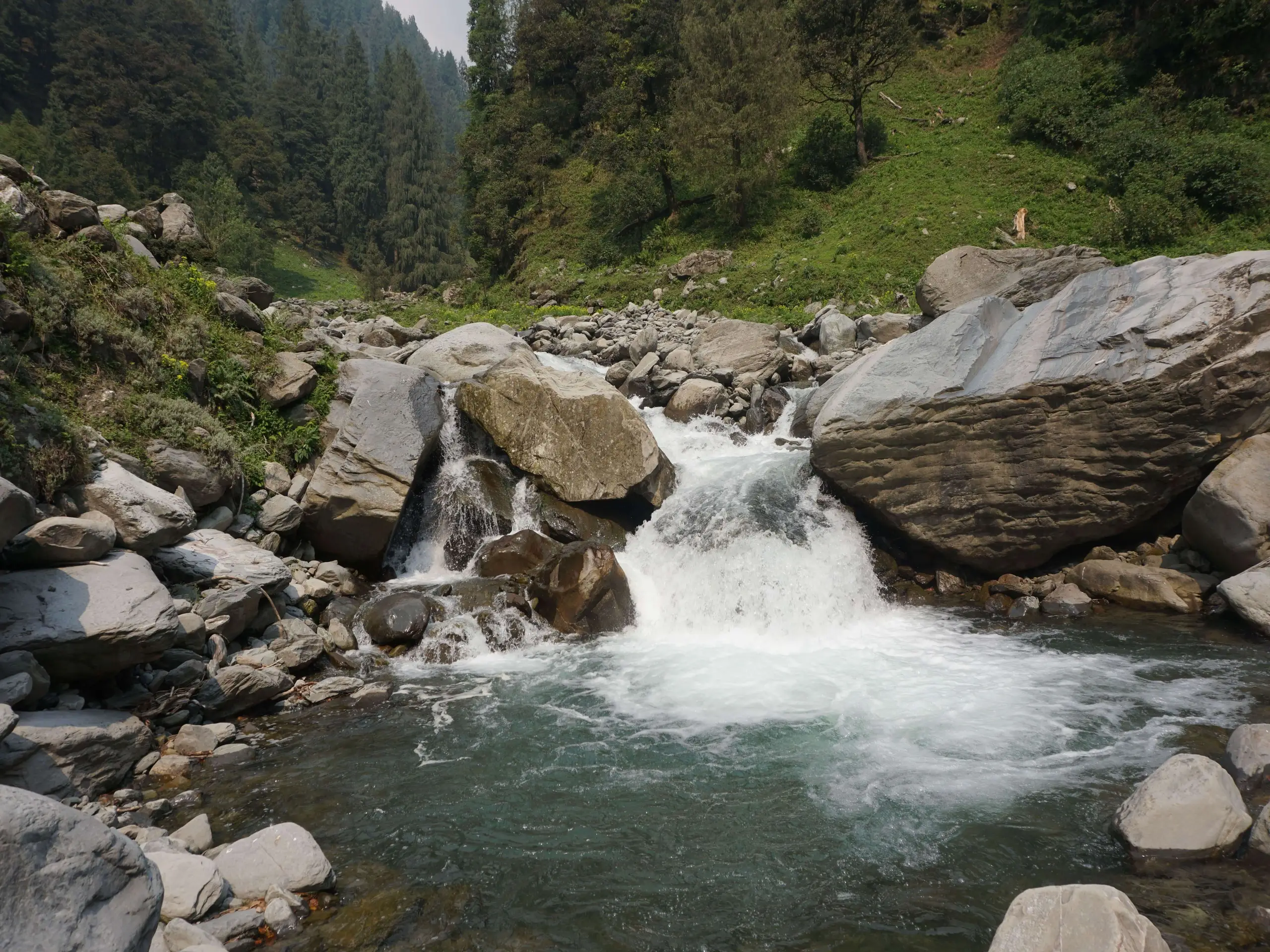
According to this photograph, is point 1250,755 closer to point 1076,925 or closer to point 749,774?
point 1076,925

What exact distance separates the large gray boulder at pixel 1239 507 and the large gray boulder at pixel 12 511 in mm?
13981

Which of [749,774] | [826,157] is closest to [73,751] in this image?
[749,774]

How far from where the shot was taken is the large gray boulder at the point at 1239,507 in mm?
9680

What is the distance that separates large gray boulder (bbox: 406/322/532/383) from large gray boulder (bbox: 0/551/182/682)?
8915 mm

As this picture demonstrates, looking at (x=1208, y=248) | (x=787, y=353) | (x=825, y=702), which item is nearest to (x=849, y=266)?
(x=787, y=353)

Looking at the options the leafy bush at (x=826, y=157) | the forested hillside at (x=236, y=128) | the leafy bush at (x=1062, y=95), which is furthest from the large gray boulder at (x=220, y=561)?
the forested hillside at (x=236, y=128)

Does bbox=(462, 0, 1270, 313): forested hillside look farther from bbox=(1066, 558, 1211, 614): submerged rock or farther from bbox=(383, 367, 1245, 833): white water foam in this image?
bbox=(1066, 558, 1211, 614): submerged rock

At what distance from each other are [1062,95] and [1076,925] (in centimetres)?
3554

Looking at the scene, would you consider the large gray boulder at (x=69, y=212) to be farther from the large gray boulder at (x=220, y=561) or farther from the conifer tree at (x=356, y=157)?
the conifer tree at (x=356, y=157)

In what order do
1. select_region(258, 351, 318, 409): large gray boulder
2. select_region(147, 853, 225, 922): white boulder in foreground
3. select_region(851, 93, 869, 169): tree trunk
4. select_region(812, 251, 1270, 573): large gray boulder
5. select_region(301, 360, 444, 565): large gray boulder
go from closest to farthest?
1. select_region(147, 853, 225, 922): white boulder in foreground
2. select_region(812, 251, 1270, 573): large gray boulder
3. select_region(301, 360, 444, 565): large gray boulder
4. select_region(258, 351, 318, 409): large gray boulder
5. select_region(851, 93, 869, 169): tree trunk

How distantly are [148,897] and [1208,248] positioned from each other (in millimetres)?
27898

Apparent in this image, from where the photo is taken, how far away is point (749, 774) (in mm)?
7090

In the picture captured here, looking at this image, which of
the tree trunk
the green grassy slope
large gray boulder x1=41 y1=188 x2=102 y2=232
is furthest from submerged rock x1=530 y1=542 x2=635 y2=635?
the tree trunk

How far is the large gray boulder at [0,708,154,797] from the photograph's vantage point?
602 cm
